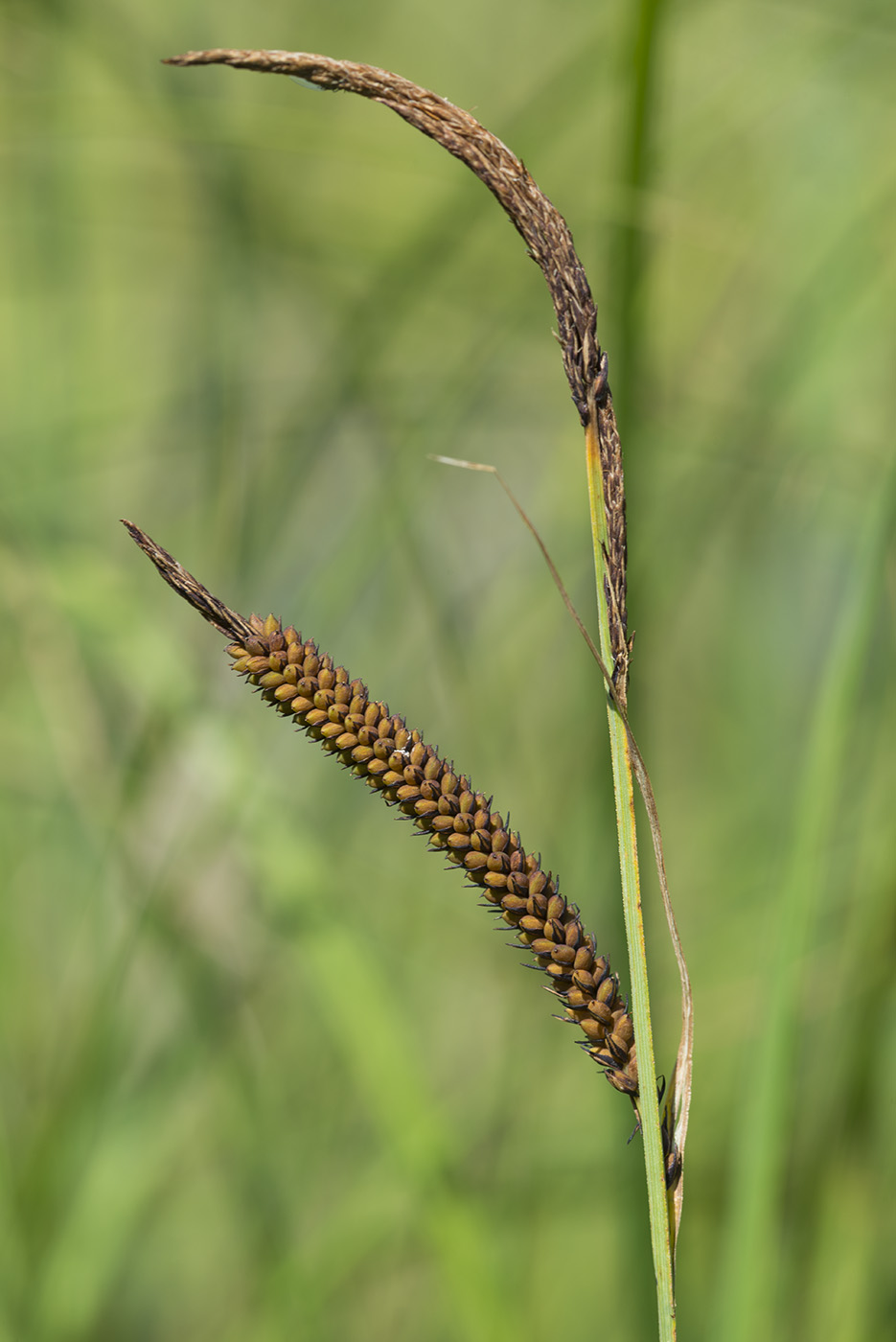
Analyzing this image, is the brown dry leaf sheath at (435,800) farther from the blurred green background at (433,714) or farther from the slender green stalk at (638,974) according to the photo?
the blurred green background at (433,714)

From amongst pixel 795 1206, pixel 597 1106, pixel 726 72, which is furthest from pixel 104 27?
pixel 795 1206

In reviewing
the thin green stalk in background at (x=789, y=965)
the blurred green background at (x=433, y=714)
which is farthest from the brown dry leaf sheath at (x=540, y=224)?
the thin green stalk in background at (x=789, y=965)

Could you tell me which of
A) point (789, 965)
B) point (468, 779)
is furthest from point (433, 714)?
point (468, 779)

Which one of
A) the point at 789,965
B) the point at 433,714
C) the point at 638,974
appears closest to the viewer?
the point at 638,974

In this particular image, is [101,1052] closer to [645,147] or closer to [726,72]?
[645,147]

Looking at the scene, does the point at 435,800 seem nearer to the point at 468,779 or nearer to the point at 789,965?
the point at 468,779

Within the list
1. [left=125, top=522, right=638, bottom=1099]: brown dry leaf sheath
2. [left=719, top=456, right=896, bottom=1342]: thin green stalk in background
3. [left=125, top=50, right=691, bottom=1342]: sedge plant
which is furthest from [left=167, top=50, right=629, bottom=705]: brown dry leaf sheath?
[left=719, top=456, right=896, bottom=1342]: thin green stalk in background
